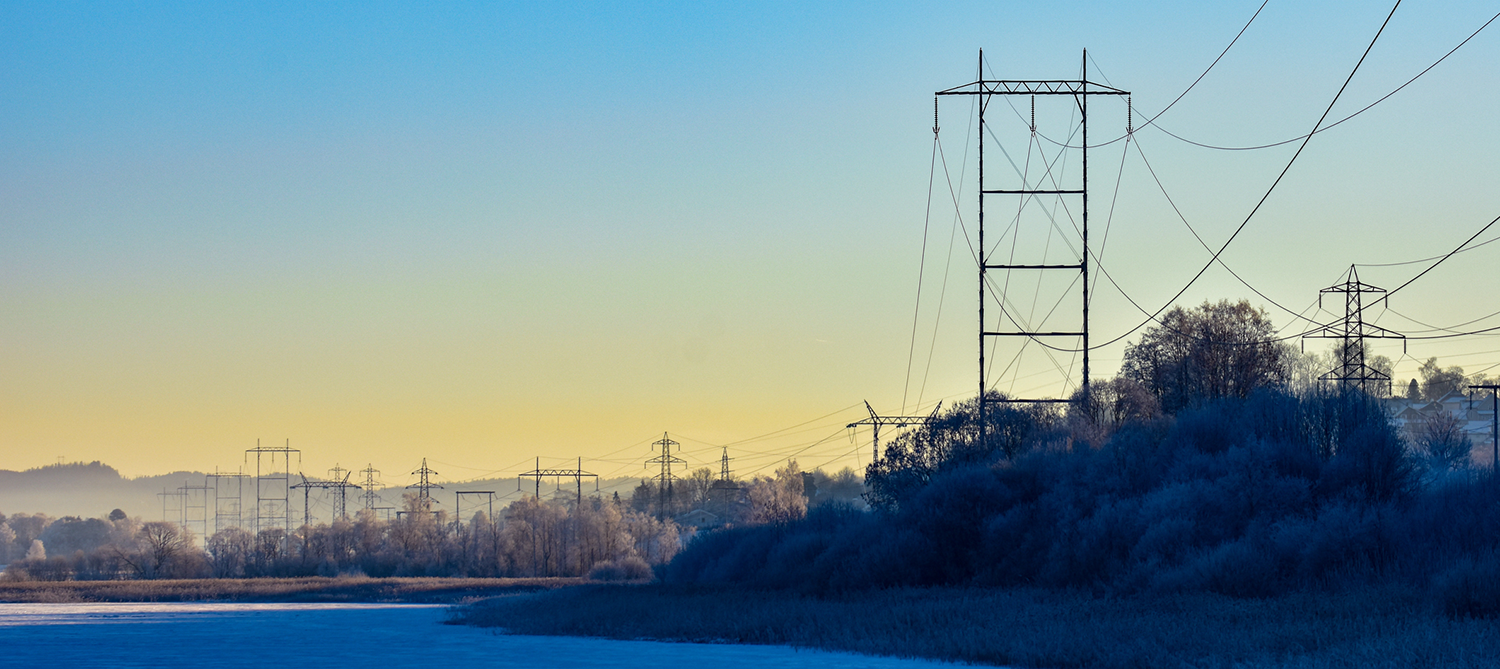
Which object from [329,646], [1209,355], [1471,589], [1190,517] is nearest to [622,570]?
[1209,355]

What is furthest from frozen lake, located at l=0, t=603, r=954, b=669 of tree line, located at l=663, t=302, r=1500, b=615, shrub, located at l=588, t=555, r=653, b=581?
shrub, located at l=588, t=555, r=653, b=581

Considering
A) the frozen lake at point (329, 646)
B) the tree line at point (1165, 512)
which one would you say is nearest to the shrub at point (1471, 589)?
the tree line at point (1165, 512)

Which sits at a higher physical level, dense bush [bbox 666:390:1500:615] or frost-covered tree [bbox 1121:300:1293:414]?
frost-covered tree [bbox 1121:300:1293:414]

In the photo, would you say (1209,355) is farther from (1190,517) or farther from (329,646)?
(329,646)

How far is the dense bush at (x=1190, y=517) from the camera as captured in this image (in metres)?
36.6

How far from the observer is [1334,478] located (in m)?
42.2

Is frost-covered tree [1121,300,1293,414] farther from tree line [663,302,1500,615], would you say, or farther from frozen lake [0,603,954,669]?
frozen lake [0,603,954,669]

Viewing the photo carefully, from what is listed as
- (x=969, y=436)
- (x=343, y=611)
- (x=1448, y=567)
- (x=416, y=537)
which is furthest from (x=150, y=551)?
(x=1448, y=567)

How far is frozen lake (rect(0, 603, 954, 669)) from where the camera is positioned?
93.3 ft

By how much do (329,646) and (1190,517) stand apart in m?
26.1

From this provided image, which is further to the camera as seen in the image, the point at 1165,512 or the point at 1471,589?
the point at 1165,512

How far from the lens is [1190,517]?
42.0 meters

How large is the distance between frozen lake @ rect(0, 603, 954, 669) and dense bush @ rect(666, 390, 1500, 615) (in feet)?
46.8

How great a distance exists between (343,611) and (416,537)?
77.4m
